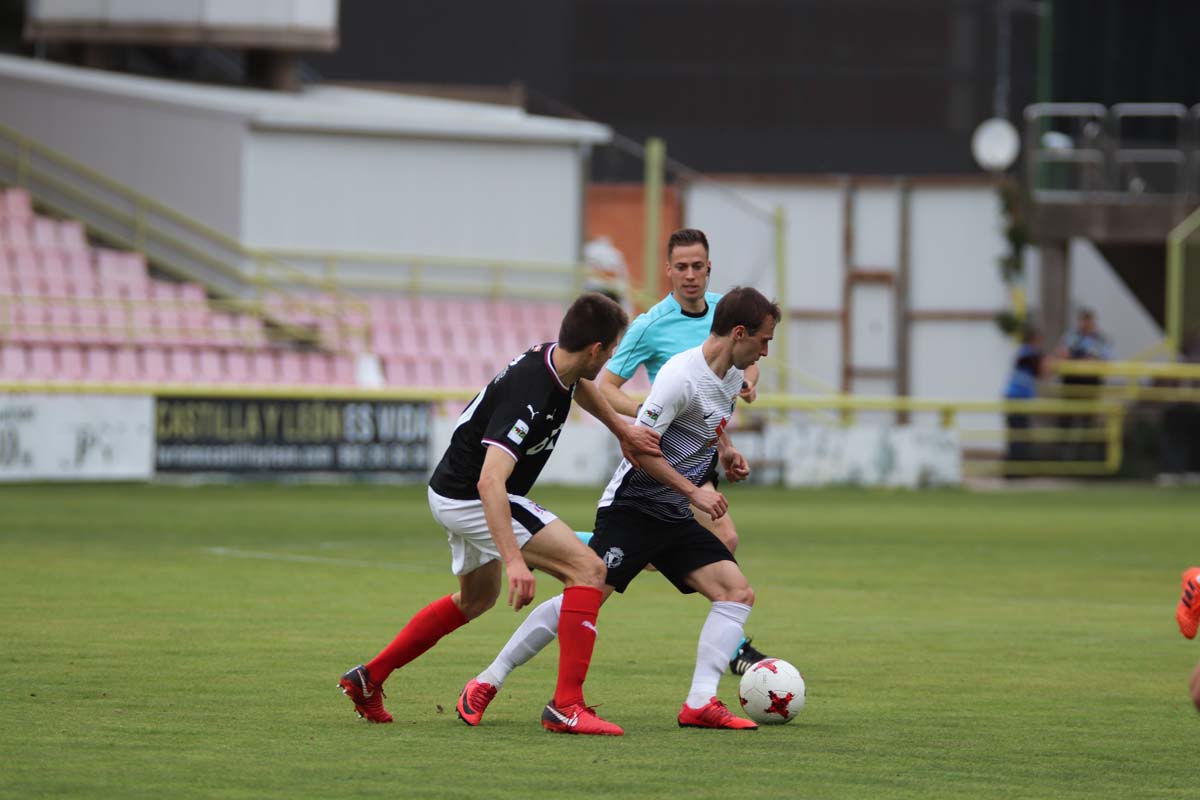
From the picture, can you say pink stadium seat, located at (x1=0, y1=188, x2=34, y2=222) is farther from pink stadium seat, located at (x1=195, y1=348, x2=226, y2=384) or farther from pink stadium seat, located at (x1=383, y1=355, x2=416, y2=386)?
pink stadium seat, located at (x1=383, y1=355, x2=416, y2=386)

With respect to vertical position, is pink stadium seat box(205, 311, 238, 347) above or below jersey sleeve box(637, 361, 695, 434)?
above

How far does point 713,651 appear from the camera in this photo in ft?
26.1

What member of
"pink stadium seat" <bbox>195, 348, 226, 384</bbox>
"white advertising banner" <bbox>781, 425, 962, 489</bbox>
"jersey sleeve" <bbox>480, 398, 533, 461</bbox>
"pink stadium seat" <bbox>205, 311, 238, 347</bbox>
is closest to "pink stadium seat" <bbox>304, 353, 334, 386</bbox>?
"pink stadium seat" <bbox>205, 311, 238, 347</bbox>

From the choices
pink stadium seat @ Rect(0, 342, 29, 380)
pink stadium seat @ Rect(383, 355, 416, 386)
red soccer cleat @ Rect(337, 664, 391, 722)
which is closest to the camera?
red soccer cleat @ Rect(337, 664, 391, 722)

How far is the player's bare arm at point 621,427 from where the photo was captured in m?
7.83

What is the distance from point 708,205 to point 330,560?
2255cm

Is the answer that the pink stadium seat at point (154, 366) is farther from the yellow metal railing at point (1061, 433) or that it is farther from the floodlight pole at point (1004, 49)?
the floodlight pole at point (1004, 49)

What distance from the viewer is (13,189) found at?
3005 centimetres

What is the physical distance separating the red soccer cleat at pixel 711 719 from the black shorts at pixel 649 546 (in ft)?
1.59

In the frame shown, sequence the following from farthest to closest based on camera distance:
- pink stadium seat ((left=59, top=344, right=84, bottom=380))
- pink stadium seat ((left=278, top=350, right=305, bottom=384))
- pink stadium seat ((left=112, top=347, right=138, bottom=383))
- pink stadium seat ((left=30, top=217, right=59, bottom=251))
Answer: pink stadium seat ((left=30, top=217, right=59, bottom=251))
pink stadium seat ((left=278, top=350, right=305, bottom=384))
pink stadium seat ((left=112, top=347, right=138, bottom=383))
pink stadium seat ((left=59, top=344, right=84, bottom=380))

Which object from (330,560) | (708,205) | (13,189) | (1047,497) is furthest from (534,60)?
(330,560)

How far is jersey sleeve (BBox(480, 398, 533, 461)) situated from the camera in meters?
7.38

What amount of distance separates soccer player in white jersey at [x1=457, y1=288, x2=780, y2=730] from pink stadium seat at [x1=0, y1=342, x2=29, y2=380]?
19.2 meters

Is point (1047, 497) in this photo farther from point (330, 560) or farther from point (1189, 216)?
point (330, 560)
